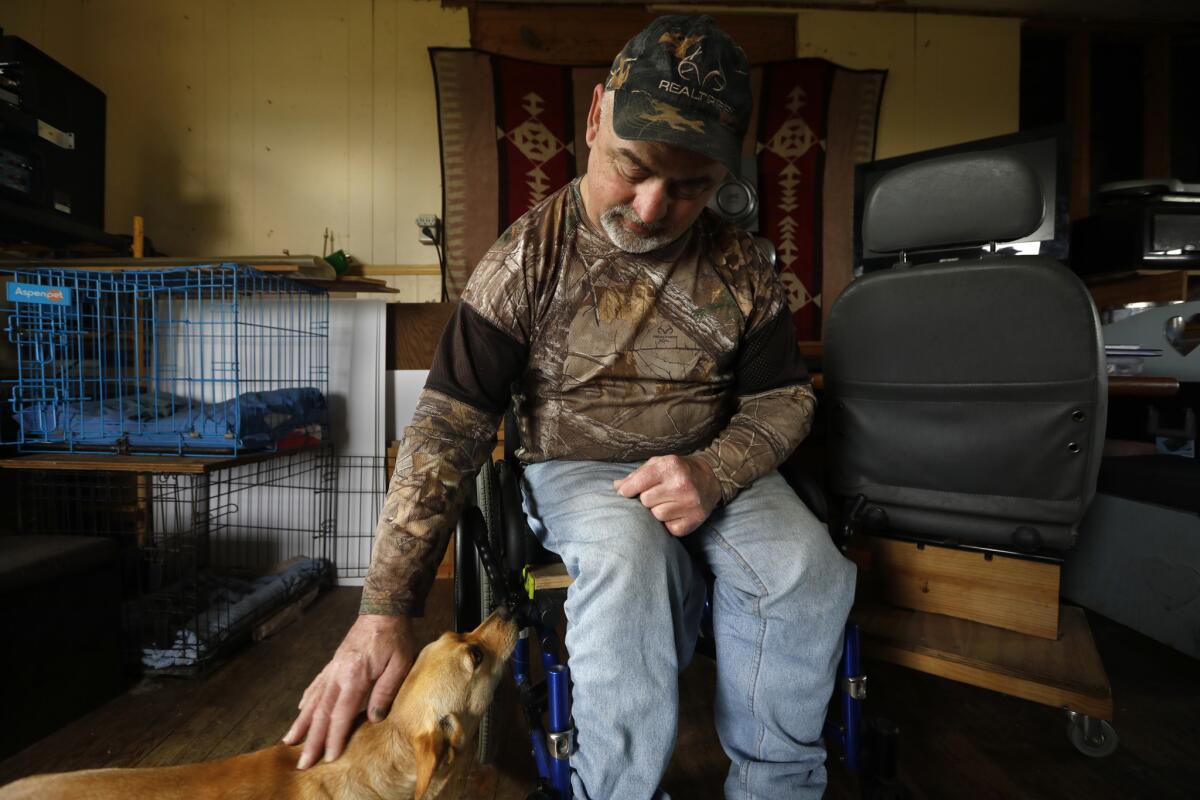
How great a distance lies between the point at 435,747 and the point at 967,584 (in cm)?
117

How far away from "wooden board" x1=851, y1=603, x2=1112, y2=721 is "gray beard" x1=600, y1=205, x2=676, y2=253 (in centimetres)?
91

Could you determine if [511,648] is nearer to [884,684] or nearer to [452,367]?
[452,367]

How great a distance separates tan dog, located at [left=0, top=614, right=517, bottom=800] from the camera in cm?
76

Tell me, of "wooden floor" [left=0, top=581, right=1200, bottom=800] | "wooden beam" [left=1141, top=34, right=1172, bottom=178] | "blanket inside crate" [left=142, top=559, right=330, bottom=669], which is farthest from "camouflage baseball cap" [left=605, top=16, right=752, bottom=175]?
"wooden beam" [left=1141, top=34, right=1172, bottom=178]

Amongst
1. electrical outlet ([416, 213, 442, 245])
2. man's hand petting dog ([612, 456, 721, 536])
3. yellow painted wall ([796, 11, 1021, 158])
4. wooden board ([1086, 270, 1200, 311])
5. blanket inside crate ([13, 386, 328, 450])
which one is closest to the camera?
man's hand petting dog ([612, 456, 721, 536])

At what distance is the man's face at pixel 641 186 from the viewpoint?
0.90 m

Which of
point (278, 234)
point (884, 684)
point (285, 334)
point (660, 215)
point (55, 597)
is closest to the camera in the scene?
point (660, 215)

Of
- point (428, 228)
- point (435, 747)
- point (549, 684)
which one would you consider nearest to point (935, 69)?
point (428, 228)

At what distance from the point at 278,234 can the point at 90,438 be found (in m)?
1.49

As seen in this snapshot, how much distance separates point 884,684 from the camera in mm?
1631

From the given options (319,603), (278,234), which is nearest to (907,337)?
(319,603)

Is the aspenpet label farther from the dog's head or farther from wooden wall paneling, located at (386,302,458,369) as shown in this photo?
the dog's head

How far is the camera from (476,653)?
0.95 m

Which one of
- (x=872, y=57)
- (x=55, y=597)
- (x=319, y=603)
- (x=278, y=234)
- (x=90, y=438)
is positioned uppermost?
(x=872, y=57)
